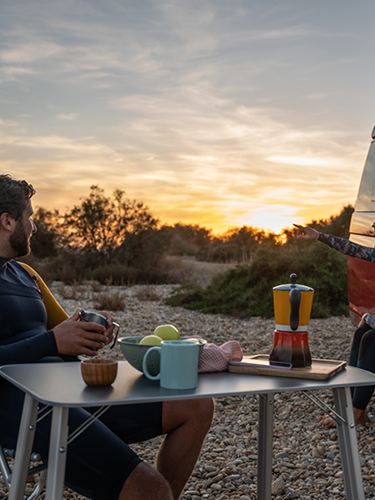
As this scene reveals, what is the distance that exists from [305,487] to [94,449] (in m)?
1.81

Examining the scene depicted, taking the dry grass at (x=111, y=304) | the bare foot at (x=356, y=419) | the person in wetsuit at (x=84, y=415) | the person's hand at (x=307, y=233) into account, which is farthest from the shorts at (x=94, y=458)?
the dry grass at (x=111, y=304)

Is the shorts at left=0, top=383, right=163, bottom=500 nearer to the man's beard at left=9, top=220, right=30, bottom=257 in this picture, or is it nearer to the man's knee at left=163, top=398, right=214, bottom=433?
the man's knee at left=163, top=398, right=214, bottom=433

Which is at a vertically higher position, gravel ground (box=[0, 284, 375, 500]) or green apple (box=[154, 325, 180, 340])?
green apple (box=[154, 325, 180, 340])

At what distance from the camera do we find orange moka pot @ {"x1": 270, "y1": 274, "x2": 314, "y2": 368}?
289 centimetres

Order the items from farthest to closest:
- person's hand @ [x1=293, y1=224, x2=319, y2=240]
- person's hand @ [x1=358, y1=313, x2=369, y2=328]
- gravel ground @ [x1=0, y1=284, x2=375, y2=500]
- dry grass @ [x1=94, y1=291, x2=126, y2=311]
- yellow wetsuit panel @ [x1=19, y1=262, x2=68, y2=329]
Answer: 1. dry grass @ [x1=94, y1=291, x2=126, y2=311]
2. person's hand @ [x1=358, y1=313, x2=369, y2=328]
3. person's hand @ [x1=293, y1=224, x2=319, y2=240]
4. gravel ground @ [x1=0, y1=284, x2=375, y2=500]
5. yellow wetsuit panel @ [x1=19, y1=262, x2=68, y2=329]

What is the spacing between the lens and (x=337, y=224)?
19.9 metres

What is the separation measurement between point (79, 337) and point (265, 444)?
34.9 inches

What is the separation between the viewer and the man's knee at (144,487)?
2693 mm

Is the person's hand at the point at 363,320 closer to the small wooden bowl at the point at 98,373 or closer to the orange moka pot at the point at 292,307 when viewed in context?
the orange moka pot at the point at 292,307

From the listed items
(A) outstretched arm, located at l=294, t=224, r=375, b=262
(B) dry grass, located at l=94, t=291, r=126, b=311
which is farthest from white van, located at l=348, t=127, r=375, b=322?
(B) dry grass, located at l=94, t=291, r=126, b=311

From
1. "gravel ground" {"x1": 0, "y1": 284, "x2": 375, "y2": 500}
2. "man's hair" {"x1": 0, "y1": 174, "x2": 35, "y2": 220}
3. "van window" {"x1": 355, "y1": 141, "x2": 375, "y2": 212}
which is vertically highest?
"van window" {"x1": 355, "y1": 141, "x2": 375, "y2": 212}

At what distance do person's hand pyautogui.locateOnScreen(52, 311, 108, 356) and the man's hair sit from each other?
583 millimetres

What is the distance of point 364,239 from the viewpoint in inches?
211

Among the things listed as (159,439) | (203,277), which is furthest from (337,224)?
(159,439)
